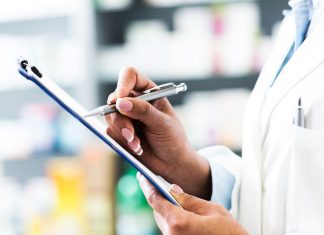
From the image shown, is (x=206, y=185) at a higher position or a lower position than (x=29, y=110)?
higher

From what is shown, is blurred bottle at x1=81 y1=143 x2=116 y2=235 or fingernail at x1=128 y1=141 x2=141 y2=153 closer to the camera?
fingernail at x1=128 y1=141 x2=141 y2=153

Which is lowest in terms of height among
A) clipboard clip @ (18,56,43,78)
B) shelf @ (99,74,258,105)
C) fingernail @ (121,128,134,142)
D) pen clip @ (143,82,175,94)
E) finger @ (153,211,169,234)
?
shelf @ (99,74,258,105)

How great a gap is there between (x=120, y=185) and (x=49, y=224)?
471 millimetres

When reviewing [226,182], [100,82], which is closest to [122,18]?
[100,82]

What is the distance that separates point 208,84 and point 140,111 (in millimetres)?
2082

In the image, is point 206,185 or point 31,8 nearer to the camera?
point 206,185

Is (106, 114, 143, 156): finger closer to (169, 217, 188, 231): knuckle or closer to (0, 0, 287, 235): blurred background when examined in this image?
(169, 217, 188, 231): knuckle

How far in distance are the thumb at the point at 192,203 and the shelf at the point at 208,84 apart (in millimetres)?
2064

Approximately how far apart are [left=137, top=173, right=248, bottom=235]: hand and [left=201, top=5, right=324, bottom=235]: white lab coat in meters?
0.14

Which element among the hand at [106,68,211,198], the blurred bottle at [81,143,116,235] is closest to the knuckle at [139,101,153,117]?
the hand at [106,68,211,198]

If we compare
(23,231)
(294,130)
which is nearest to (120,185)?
(23,231)

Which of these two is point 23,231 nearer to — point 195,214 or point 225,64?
point 225,64

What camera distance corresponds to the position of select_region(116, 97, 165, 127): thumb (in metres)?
0.82

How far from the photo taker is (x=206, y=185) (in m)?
1.06
